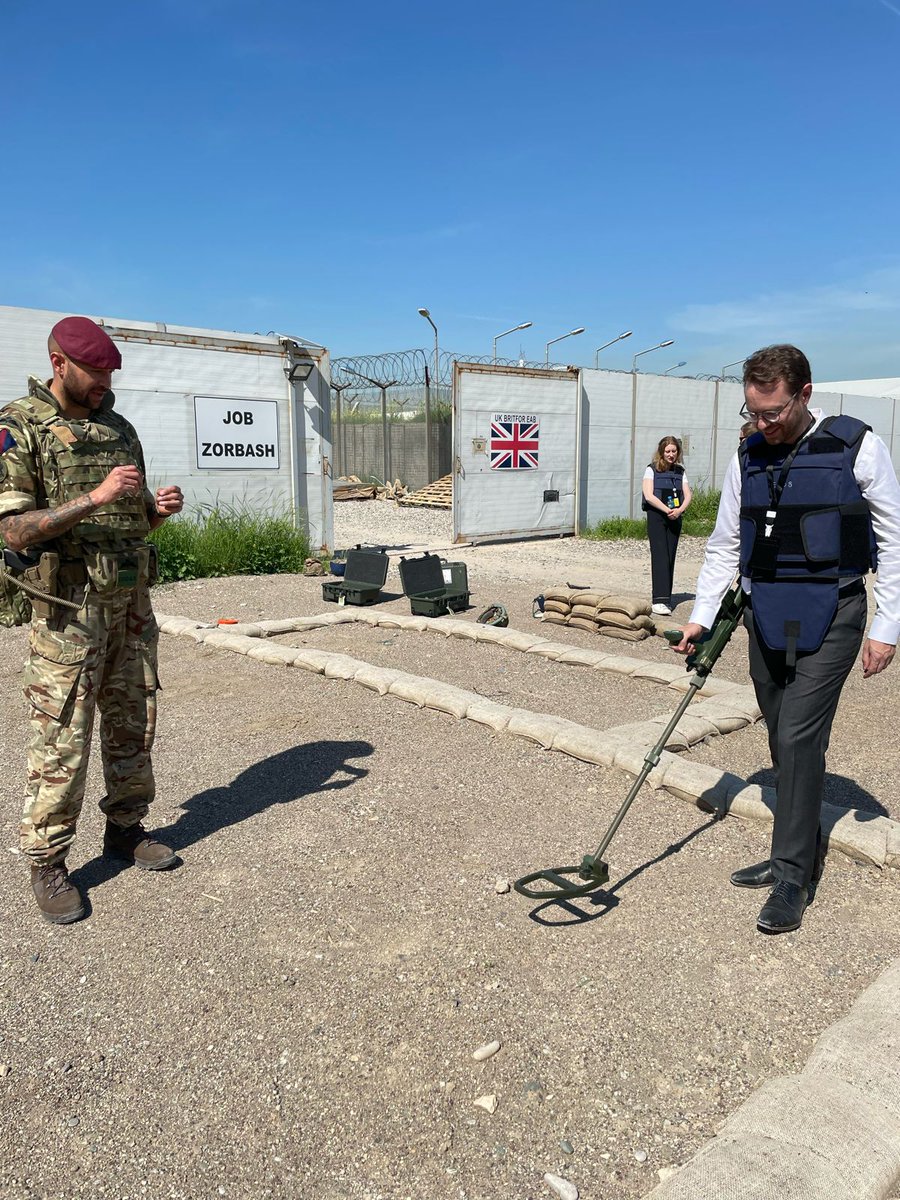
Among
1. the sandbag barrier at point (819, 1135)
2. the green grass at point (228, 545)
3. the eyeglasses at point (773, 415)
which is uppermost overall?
the eyeglasses at point (773, 415)

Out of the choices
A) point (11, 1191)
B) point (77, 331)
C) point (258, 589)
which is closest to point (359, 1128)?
point (11, 1191)

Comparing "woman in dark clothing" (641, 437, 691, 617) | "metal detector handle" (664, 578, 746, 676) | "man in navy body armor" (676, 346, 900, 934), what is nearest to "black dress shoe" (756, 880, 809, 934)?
"man in navy body armor" (676, 346, 900, 934)

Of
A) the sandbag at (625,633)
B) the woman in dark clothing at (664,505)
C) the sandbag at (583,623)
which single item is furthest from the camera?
the woman in dark clothing at (664,505)

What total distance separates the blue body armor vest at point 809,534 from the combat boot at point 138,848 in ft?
8.12

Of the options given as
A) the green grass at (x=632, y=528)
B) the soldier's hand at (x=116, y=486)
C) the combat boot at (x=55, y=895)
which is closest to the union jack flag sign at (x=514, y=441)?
the green grass at (x=632, y=528)

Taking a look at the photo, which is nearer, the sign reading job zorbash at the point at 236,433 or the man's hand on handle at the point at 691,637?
the man's hand on handle at the point at 691,637

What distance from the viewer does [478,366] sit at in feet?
46.3

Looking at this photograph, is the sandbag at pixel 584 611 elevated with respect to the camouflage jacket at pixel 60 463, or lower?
lower

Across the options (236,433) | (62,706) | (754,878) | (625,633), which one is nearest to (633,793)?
(754,878)

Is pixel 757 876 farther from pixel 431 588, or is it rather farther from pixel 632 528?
pixel 632 528

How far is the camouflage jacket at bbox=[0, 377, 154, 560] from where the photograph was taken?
10.00ft

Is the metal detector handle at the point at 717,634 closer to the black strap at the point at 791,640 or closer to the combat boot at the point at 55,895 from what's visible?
the black strap at the point at 791,640

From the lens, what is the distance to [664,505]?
850cm

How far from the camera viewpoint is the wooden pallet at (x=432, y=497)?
2220 cm
